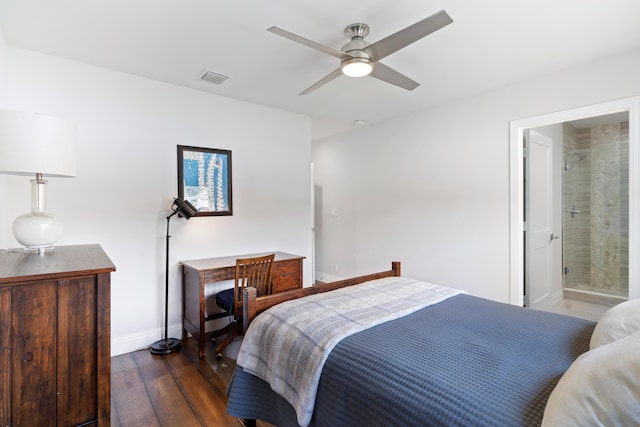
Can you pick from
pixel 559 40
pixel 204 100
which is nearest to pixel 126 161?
pixel 204 100

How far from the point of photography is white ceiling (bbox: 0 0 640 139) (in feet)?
6.31

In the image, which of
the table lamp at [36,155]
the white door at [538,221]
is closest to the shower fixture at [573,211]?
the white door at [538,221]

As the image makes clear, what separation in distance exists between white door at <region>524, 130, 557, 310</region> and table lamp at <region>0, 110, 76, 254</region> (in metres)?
3.95

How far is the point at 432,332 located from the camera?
1.44 m

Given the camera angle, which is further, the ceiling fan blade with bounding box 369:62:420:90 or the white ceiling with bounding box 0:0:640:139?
the ceiling fan blade with bounding box 369:62:420:90

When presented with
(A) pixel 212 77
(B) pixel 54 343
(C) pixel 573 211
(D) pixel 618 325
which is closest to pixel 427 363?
(D) pixel 618 325

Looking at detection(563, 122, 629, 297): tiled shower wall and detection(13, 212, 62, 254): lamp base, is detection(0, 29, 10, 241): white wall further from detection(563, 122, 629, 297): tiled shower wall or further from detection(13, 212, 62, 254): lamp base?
detection(563, 122, 629, 297): tiled shower wall

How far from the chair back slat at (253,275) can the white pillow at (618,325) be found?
86.1 inches

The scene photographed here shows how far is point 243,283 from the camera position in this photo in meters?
2.64

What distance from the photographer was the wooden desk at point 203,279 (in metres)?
2.69

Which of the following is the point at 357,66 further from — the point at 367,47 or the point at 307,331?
the point at 307,331

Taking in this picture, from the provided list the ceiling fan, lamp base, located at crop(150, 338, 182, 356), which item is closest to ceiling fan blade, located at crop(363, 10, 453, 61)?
the ceiling fan

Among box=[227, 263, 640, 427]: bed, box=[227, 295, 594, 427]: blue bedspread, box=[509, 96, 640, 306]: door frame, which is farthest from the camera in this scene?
box=[509, 96, 640, 306]: door frame

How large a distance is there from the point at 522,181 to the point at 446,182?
2.53 ft
